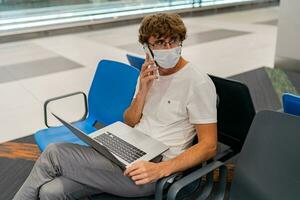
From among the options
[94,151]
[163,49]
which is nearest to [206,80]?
[163,49]

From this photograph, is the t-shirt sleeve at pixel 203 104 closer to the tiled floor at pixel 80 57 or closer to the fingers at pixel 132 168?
the fingers at pixel 132 168

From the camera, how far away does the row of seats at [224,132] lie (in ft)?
4.23

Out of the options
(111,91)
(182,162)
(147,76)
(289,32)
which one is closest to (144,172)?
(182,162)

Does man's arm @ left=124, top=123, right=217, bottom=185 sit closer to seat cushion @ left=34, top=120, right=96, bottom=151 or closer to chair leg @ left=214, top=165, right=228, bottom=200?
chair leg @ left=214, top=165, right=228, bottom=200

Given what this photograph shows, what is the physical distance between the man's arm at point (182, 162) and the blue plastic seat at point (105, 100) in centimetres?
69

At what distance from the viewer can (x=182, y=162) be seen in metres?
1.47

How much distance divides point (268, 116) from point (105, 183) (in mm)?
792

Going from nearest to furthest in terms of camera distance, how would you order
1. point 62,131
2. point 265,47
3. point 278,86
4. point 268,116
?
point 268,116, point 62,131, point 278,86, point 265,47

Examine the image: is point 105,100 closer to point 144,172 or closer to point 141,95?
point 141,95

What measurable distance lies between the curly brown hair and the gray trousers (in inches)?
25.4

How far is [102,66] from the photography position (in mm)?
2270

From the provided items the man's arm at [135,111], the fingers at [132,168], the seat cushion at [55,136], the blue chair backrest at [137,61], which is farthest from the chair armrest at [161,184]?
the blue chair backrest at [137,61]

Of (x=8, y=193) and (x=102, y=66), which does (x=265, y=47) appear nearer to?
(x=102, y=66)

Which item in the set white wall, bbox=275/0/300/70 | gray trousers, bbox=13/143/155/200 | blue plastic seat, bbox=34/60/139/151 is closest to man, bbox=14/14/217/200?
gray trousers, bbox=13/143/155/200
